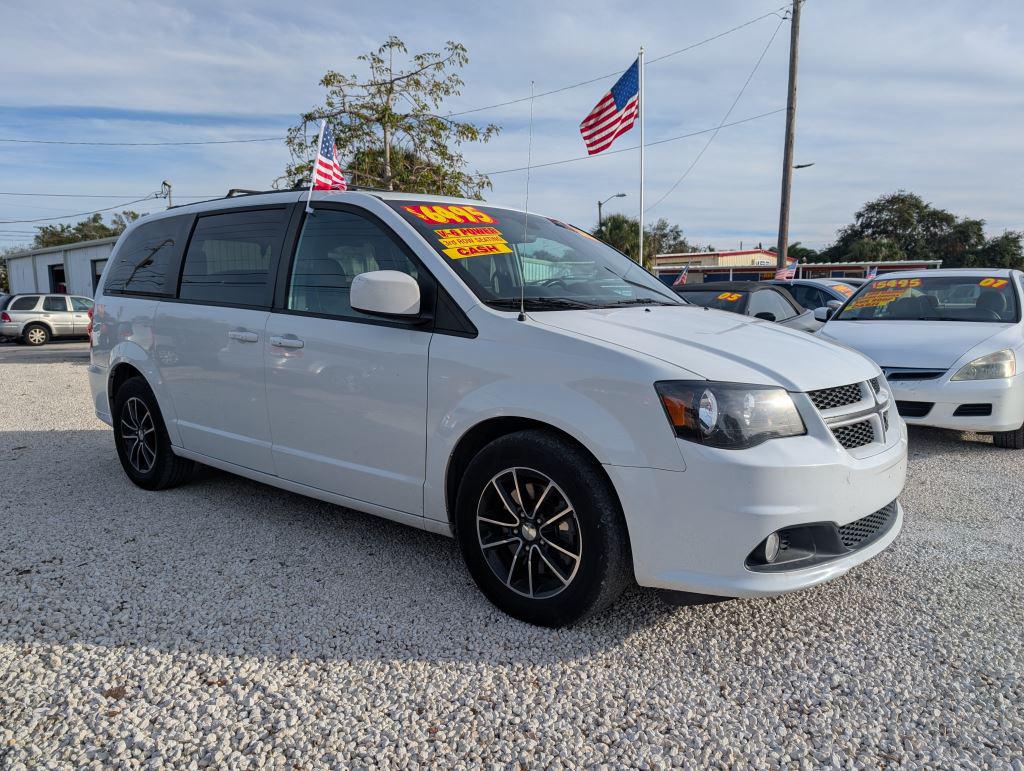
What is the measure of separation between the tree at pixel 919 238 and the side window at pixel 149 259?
66557 mm

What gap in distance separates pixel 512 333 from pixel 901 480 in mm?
1695

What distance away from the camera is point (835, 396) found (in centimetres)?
274

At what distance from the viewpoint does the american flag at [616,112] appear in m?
13.1

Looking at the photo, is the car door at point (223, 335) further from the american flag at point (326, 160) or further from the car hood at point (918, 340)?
the car hood at point (918, 340)

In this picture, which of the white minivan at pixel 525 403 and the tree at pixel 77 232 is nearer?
the white minivan at pixel 525 403

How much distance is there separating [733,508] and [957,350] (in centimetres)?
427

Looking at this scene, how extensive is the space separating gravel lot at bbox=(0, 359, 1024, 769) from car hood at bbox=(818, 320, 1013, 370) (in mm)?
1997

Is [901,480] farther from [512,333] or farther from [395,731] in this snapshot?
[395,731]

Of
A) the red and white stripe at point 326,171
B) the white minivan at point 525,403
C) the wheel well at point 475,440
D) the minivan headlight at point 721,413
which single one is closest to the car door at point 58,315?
the red and white stripe at point 326,171

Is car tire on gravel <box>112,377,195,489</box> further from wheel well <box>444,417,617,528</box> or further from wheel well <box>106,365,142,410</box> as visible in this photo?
wheel well <box>444,417,617,528</box>

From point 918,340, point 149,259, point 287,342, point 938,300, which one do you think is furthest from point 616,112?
point 287,342

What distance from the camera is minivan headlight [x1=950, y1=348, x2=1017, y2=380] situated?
5.49 m

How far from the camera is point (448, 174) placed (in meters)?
14.1

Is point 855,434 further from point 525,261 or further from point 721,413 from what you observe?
point 525,261
